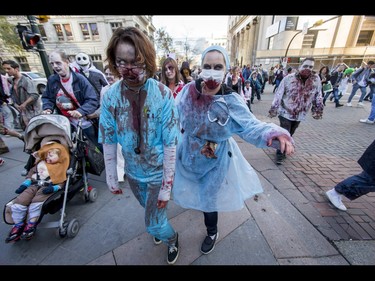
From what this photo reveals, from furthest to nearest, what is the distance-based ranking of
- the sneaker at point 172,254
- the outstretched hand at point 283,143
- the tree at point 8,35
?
the tree at point 8,35 < the sneaker at point 172,254 < the outstretched hand at point 283,143

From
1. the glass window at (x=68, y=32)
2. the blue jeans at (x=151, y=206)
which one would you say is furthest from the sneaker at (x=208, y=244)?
the glass window at (x=68, y=32)

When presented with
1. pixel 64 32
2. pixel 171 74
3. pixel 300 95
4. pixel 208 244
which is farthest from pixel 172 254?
pixel 64 32

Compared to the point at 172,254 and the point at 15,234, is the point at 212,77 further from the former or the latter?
the point at 15,234

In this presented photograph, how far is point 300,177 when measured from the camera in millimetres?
3342

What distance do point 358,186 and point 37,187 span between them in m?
4.19

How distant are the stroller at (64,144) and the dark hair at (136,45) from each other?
64.6 inches

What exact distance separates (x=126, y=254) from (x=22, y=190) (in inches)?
61.0

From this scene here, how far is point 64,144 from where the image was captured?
2389 millimetres

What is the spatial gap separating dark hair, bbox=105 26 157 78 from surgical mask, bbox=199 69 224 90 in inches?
20.9

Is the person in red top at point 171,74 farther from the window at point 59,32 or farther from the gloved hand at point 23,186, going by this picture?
the window at point 59,32

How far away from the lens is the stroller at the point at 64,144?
2118 mm

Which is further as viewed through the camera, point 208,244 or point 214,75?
point 208,244
